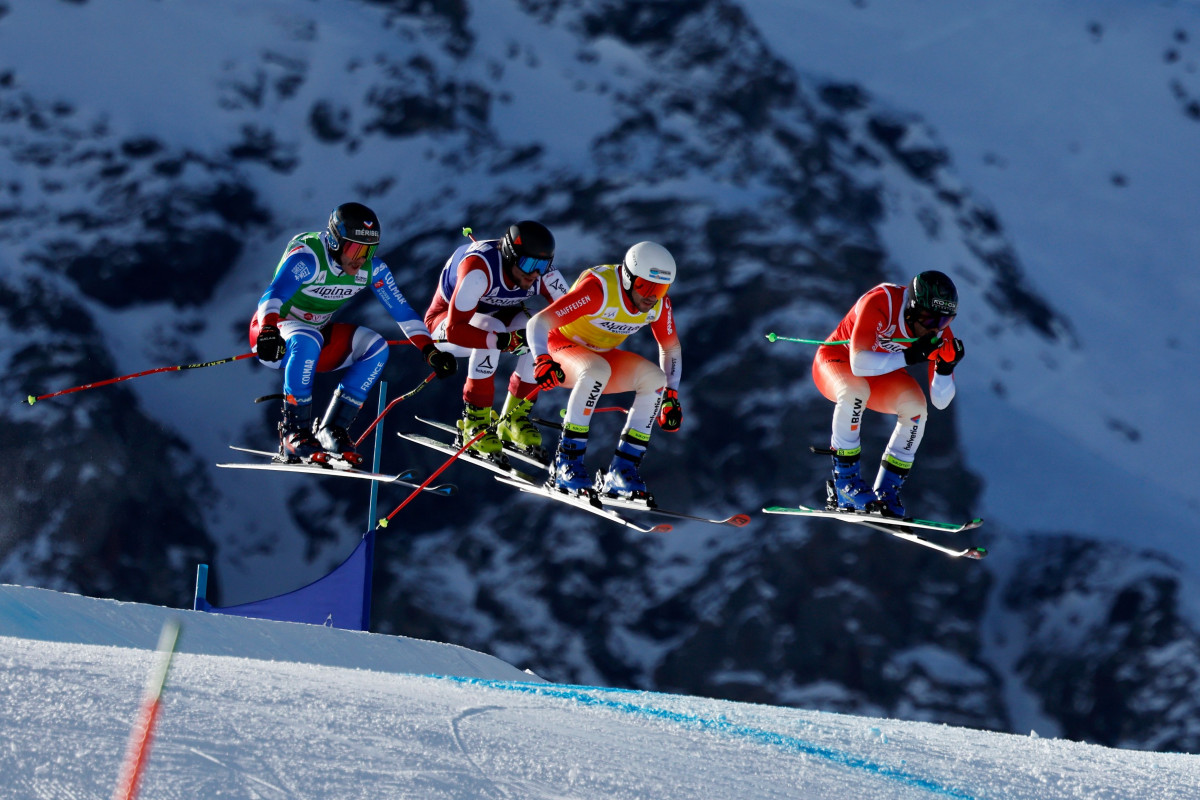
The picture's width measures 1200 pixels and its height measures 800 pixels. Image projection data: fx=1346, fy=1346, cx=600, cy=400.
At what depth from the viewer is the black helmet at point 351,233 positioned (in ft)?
39.8

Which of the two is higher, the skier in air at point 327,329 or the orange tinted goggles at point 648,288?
the orange tinted goggles at point 648,288

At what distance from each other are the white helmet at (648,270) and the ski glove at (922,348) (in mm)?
2183

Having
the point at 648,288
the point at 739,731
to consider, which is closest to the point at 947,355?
the point at 648,288

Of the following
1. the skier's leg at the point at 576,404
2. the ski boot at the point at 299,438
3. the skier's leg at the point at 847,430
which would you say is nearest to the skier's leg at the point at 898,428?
the skier's leg at the point at 847,430

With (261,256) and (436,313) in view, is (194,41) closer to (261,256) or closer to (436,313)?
(261,256)

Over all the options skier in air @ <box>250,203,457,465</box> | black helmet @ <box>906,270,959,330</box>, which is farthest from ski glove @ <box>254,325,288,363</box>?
black helmet @ <box>906,270,959,330</box>

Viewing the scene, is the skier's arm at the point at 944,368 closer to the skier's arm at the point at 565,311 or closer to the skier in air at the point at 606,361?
the skier in air at the point at 606,361

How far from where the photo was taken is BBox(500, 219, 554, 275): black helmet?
40.8 ft

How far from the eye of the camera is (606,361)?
1185 centimetres

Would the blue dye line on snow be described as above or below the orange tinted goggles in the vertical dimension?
below

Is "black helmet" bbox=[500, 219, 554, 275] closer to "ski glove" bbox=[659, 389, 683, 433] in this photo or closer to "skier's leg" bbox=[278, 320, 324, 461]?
"ski glove" bbox=[659, 389, 683, 433]

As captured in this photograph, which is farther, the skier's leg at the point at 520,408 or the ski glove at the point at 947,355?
the skier's leg at the point at 520,408

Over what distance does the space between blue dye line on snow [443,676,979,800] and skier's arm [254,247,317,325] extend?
404cm

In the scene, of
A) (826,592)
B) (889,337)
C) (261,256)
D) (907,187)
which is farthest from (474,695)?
(907,187)
